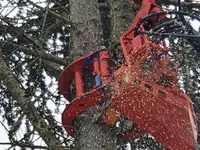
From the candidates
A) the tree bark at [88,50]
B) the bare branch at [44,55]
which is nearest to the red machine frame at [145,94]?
the tree bark at [88,50]

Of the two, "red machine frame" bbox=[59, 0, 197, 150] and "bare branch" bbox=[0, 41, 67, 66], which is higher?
"bare branch" bbox=[0, 41, 67, 66]

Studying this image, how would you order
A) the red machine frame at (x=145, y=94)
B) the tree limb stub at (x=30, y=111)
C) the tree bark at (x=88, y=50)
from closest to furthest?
1. the red machine frame at (x=145, y=94)
2. the tree limb stub at (x=30, y=111)
3. the tree bark at (x=88, y=50)

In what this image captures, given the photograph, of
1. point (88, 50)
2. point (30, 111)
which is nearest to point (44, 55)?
point (88, 50)

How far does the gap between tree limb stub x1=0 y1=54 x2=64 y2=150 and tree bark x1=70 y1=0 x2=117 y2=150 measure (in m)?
0.46

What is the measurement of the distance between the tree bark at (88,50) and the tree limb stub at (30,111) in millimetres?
458

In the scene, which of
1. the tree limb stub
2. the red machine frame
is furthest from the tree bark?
the tree limb stub

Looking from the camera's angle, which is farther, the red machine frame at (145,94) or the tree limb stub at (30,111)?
the tree limb stub at (30,111)

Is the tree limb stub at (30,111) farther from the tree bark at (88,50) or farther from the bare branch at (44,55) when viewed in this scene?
the bare branch at (44,55)

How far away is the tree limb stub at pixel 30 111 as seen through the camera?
4.24 metres

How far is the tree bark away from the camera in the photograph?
15.3 feet

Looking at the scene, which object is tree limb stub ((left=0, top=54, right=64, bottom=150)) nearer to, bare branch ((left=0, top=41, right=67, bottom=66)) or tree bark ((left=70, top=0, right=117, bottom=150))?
tree bark ((left=70, top=0, right=117, bottom=150))

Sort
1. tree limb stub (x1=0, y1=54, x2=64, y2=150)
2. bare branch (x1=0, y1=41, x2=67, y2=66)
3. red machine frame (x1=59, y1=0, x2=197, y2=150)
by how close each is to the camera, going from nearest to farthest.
→ red machine frame (x1=59, y1=0, x2=197, y2=150) < tree limb stub (x1=0, y1=54, x2=64, y2=150) < bare branch (x1=0, y1=41, x2=67, y2=66)

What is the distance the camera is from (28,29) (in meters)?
6.44

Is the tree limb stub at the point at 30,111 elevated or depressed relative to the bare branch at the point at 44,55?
depressed
